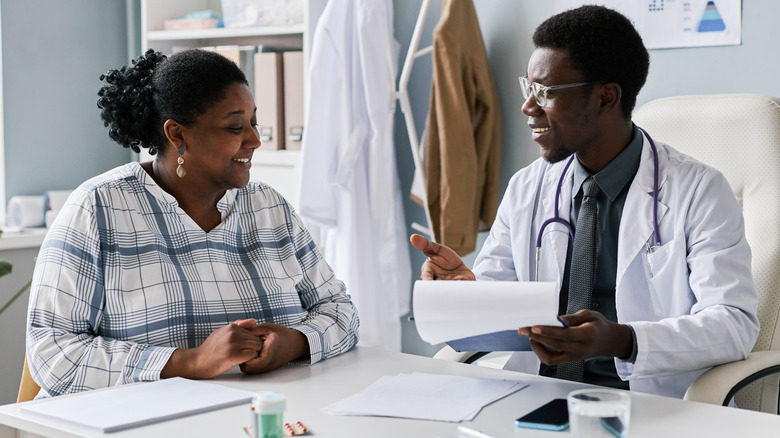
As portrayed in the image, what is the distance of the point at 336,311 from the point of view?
177 centimetres

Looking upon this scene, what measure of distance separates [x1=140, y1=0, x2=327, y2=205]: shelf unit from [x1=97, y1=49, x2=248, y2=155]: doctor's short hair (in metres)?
1.25

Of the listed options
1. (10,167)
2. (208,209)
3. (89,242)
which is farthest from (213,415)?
(10,167)

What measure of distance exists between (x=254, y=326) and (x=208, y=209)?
321 mm

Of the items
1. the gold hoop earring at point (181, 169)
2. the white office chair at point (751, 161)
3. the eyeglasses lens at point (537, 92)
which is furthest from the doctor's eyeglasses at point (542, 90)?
the gold hoop earring at point (181, 169)

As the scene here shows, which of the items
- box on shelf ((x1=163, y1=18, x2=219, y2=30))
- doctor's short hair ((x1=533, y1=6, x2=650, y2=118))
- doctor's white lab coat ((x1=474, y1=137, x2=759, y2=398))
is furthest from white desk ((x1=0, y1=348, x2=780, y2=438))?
box on shelf ((x1=163, y1=18, x2=219, y2=30))

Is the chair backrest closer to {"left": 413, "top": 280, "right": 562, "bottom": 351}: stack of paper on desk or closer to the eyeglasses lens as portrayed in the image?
the eyeglasses lens

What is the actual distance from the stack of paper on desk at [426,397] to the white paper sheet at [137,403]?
7.4 inches

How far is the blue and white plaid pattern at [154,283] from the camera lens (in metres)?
1.46

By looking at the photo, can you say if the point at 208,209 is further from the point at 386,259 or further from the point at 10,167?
the point at 10,167

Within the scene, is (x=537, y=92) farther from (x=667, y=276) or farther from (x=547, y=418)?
(x=547, y=418)

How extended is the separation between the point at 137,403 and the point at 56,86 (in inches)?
96.3

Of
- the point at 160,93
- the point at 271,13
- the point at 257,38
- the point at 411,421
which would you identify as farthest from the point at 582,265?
the point at 257,38

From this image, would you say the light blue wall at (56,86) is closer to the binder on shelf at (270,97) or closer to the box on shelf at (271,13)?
the box on shelf at (271,13)

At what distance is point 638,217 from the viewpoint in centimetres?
176
